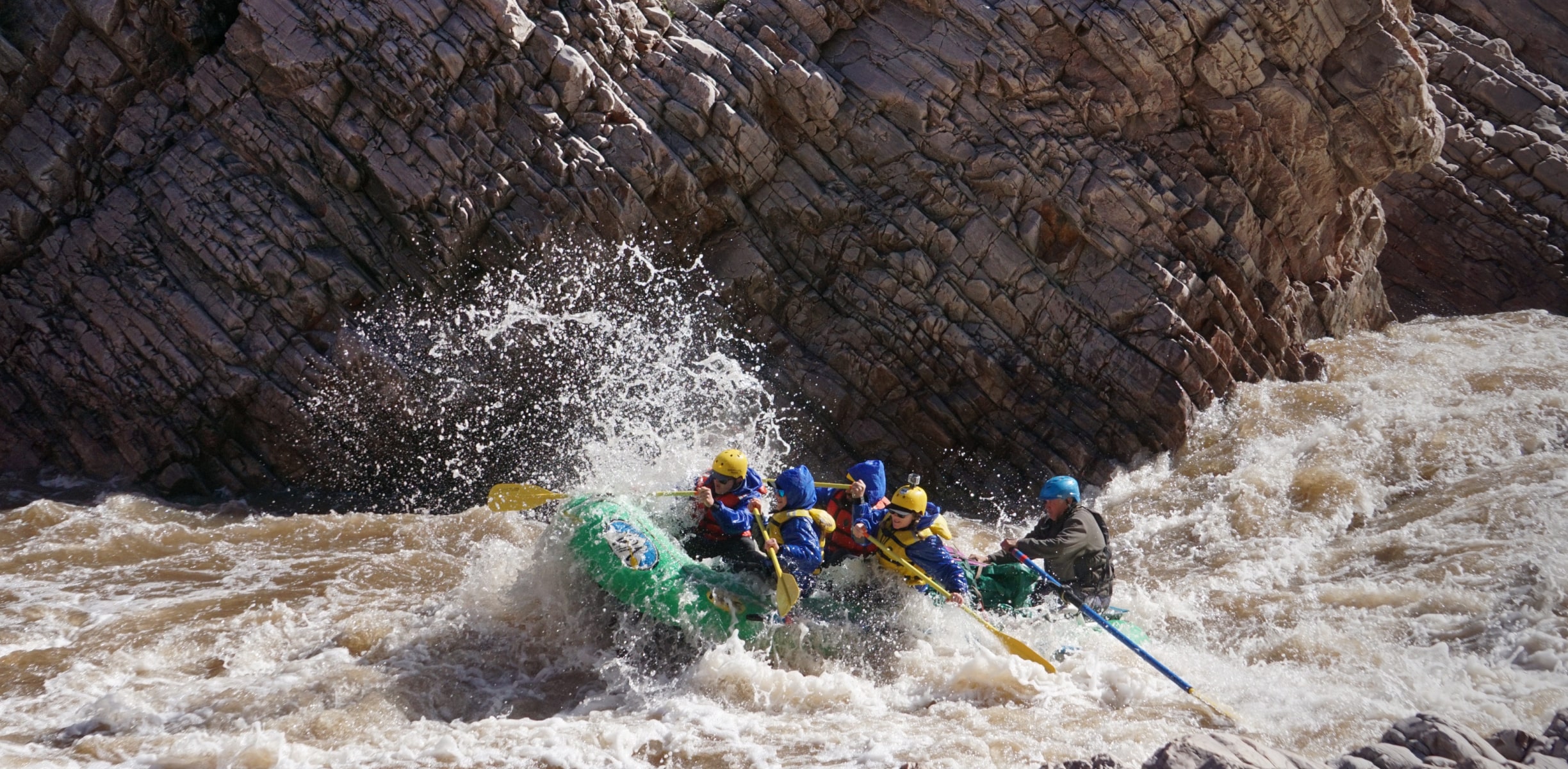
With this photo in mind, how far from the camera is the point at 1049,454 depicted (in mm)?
11352

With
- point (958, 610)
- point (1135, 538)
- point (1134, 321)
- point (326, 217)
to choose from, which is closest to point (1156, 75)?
point (1134, 321)

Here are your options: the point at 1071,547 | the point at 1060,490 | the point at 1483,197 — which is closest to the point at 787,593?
the point at 1071,547

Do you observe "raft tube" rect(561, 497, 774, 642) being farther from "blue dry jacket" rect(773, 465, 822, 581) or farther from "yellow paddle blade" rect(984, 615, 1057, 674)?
"yellow paddle blade" rect(984, 615, 1057, 674)

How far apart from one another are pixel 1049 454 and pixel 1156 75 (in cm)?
411

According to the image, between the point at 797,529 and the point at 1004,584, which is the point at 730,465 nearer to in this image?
the point at 797,529

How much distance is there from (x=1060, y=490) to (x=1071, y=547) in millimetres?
526

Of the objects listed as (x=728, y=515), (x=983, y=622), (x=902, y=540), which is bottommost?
(x=728, y=515)

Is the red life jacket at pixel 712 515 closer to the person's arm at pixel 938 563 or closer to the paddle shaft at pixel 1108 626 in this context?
the person's arm at pixel 938 563

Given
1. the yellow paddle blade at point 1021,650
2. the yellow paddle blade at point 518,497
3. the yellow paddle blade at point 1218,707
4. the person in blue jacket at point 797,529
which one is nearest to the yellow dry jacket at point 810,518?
the person in blue jacket at point 797,529

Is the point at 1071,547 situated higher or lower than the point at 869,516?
higher

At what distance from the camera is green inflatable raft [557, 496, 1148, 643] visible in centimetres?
762

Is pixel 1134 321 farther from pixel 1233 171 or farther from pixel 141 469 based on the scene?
pixel 141 469

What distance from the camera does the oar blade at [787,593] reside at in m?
7.43

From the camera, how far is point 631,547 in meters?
7.70
